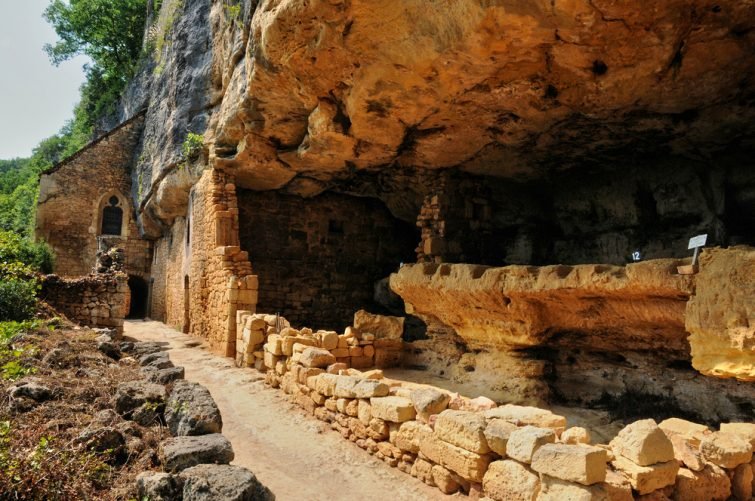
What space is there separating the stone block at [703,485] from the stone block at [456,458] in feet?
4.40

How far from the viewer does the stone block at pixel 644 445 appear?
3.12m

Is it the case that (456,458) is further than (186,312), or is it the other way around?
(186,312)

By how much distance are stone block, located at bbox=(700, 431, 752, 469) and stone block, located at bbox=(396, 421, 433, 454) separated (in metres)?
2.15

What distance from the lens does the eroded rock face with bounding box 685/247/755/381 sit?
410cm

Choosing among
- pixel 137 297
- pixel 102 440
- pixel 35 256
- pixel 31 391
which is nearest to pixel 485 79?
pixel 102 440

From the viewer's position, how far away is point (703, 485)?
11.1ft

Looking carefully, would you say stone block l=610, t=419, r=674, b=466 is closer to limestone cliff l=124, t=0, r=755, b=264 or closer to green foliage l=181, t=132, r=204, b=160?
limestone cliff l=124, t=0, r=755, b=264

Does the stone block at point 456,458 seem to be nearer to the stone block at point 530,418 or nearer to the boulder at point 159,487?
the stone block at point 530,418

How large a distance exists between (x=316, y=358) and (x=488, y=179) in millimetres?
5500

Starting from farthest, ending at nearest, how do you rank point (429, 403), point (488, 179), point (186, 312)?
point (186, 312)
point (488, 179)
point (429, 403)

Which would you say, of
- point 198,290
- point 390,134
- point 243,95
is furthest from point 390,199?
point 198,290

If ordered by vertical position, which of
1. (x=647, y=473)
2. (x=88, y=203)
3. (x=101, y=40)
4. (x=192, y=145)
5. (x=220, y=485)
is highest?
(x=101, y=40)

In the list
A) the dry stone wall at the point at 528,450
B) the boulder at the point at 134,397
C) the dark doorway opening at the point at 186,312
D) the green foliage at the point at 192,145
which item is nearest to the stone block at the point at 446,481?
the dry stone wall at the point at 528,450

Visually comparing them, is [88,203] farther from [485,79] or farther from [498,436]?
[498,436]
